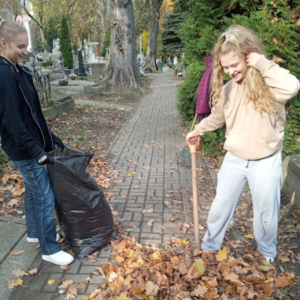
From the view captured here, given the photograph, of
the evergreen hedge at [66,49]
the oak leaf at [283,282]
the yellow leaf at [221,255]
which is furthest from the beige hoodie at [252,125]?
the evergreen hedge at [66,49]

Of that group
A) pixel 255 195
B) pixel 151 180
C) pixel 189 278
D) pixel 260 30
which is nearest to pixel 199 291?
pixel 189 278

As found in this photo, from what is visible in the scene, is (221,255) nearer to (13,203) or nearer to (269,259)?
(269,259)

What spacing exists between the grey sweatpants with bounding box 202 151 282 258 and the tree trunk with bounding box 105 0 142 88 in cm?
1339

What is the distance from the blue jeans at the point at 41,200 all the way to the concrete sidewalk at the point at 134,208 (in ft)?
0.88

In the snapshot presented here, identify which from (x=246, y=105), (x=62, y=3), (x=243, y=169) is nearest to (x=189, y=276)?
(x=243, y=169)

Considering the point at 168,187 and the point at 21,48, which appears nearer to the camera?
the point at 21,48

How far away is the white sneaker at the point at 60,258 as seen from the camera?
268 cm

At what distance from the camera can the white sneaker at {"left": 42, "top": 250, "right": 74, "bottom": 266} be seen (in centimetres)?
268

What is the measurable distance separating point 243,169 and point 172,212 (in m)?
1.67

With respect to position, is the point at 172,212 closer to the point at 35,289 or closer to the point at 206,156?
the point at 35,289

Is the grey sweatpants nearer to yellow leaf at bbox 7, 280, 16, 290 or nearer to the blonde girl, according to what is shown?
the blonde girl

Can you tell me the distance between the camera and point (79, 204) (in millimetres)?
2602

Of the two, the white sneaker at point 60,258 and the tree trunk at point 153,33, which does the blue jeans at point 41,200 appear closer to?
the white sneaker at point 60,258

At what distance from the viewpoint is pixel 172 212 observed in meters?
3.71
